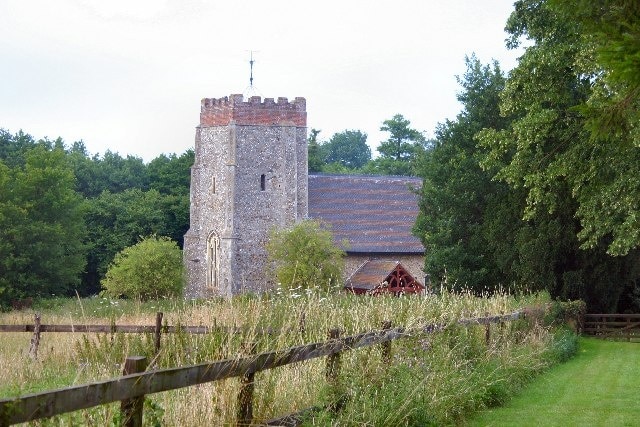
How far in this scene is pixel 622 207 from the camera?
19609mm

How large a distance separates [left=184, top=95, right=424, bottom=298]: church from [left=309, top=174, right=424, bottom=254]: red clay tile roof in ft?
0.21

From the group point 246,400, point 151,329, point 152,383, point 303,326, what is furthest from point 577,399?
point 152,383

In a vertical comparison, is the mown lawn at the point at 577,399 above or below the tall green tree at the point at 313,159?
below

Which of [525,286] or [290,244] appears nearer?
[525,286]

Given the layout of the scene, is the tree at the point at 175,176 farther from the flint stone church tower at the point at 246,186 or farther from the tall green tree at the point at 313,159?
the flint stone church tower at the point at 246,186

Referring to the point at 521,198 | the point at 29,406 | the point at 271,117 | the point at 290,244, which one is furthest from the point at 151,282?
the point at 29,406

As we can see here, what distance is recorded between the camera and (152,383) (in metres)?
4.97

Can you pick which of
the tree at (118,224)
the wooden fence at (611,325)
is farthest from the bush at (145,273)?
the wooden fence at (611,325)

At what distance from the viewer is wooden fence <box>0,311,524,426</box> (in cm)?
411

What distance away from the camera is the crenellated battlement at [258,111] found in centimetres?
4706

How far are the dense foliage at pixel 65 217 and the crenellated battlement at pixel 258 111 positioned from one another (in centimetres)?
888

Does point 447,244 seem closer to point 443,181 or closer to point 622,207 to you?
point 443,181

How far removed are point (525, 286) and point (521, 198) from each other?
290 cm

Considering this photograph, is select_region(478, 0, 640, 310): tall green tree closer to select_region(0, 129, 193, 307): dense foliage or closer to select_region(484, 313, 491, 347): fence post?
select_region(484, 313, 491, 347): fence post
